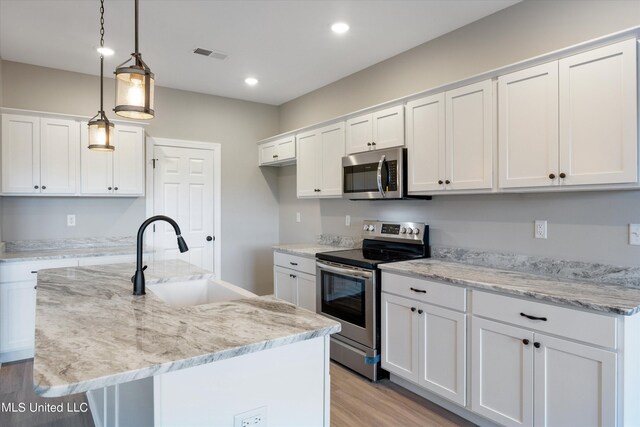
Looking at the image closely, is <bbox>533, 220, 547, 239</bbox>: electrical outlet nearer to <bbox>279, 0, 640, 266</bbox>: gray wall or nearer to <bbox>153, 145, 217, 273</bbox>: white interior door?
<bbox>279, 0, 640, 266</bbox>: gray wall

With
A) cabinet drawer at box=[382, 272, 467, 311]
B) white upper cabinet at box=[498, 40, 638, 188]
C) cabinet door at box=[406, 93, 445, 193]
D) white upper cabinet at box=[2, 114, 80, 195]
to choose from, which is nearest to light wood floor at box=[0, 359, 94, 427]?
white upper cabinet at box=[2, 114, 80, 195]

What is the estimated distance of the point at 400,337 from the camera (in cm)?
280

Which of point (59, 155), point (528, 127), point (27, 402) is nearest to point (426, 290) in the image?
point (528, 127)

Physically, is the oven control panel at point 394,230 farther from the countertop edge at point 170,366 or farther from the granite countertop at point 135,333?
the countertop edge at point 170,366

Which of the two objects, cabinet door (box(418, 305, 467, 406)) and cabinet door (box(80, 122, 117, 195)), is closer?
cabinet door (box(418, 305, 467, 406))

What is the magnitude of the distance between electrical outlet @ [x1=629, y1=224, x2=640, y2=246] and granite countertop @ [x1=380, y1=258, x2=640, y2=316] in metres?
0.25

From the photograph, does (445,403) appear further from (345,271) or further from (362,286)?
(345,271)

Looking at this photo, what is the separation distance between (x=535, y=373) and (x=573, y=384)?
177mm

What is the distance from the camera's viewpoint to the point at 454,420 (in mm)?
2494

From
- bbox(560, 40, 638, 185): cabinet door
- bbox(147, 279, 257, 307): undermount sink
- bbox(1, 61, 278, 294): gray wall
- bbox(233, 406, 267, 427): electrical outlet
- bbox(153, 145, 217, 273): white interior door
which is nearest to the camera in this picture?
bbox(233, 406, 267, 427): electrical outlet

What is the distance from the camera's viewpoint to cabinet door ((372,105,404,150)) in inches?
125

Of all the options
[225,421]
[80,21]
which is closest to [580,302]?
[225,421]

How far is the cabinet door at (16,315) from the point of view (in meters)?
3.31

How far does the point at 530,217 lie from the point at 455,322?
86cm
